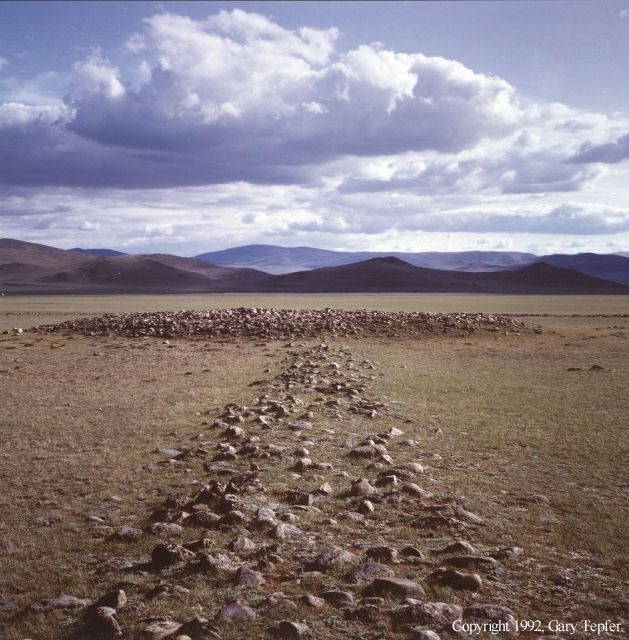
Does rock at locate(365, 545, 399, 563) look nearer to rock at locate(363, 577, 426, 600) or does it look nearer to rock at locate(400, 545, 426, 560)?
rock at locate(400, 545, 426, 560)

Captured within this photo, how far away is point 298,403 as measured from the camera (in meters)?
10.0

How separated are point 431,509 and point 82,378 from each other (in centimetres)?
994

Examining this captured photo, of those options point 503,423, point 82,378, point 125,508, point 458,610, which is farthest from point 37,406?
point 458,610

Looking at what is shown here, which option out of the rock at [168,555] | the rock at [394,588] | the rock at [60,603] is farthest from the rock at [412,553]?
the rock at [60,603]

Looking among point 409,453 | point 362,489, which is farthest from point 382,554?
point 409,453

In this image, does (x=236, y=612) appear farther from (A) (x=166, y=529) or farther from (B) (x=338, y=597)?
(A) (x=166, y=529)

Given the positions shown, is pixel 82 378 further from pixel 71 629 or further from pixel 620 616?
pixel 620 616

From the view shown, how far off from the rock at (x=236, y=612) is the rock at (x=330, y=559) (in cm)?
71

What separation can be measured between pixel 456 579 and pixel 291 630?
1.23 metres

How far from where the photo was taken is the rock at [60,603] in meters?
3.78

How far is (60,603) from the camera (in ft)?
12.5

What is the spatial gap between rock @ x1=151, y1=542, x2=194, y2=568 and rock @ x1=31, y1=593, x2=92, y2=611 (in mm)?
566

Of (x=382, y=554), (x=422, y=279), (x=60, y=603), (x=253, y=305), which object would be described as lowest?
(x=60, y=603)

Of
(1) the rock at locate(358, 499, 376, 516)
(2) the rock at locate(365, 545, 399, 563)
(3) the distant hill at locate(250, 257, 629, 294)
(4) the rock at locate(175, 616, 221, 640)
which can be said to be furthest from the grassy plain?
(3) the distant hill at locate(250, 257, 629, 294)
